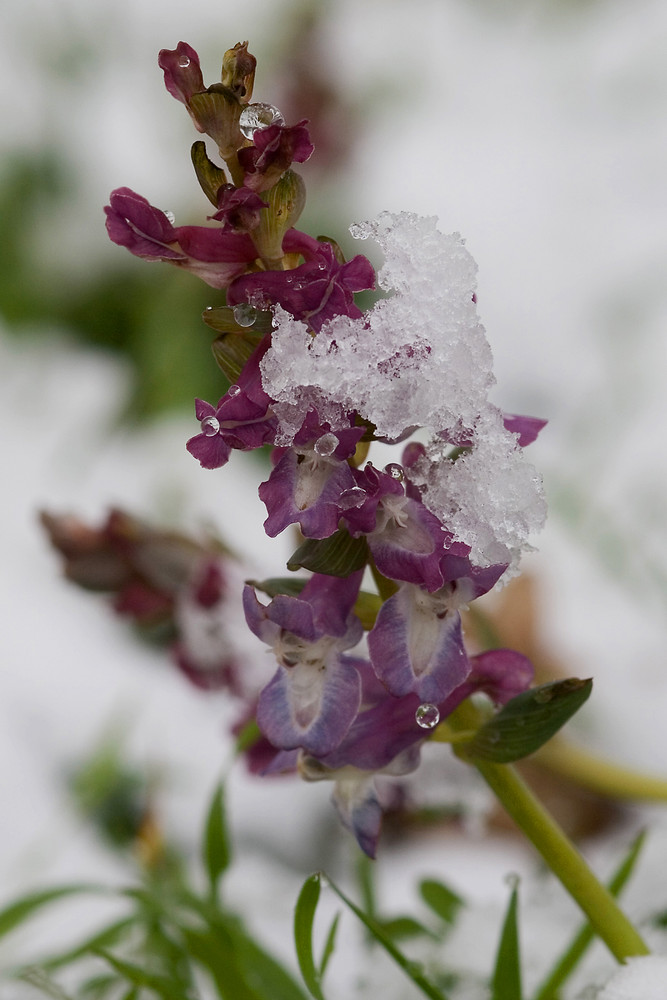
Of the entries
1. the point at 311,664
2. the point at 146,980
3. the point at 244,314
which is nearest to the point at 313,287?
the point at 244,314

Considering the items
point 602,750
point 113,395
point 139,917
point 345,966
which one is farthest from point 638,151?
point 139,917

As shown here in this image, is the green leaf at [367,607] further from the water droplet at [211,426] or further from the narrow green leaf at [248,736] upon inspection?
the narrow green leaf at [248,736]

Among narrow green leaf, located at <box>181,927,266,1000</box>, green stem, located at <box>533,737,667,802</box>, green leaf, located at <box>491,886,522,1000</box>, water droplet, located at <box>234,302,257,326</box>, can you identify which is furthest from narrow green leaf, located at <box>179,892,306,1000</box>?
water droplet, located at <box>234,302,257,326</box>

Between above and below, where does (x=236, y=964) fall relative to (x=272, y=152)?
below

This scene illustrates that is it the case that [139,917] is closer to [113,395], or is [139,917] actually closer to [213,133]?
[213,133]

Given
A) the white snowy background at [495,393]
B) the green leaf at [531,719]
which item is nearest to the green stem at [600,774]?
the white snowy background at [495,393]

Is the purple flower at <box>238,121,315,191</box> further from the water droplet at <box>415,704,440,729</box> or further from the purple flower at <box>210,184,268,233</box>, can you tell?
the water droplet at <box>415,704,440,729</box>

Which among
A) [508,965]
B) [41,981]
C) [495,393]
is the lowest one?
[508,965]

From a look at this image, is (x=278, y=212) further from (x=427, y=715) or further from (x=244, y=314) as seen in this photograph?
(x=427, y=715)
